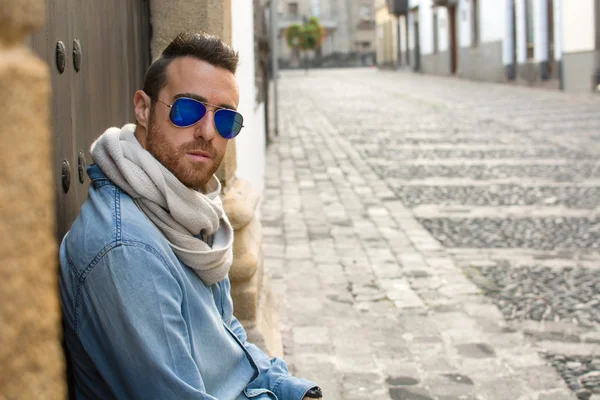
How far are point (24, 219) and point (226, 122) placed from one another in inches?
53.5

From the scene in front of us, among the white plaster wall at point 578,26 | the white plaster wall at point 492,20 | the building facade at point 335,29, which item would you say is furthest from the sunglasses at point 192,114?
the building facade at point 335,29

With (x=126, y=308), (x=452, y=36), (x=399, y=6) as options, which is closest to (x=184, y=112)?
(x=126, y=308)

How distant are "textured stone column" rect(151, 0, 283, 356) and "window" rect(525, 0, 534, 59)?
22.7 meters

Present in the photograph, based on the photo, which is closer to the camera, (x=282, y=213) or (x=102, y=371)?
(x=102, y=371)

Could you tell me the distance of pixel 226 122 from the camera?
2.04m

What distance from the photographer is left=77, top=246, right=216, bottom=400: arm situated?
1615 millimetres

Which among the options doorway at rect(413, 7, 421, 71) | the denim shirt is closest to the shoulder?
the denim shirt

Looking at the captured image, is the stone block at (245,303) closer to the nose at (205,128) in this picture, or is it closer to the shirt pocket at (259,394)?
the shirt pocket at (259,394)

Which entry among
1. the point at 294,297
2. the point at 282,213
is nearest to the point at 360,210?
the point at 282,213

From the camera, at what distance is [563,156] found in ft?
33.4

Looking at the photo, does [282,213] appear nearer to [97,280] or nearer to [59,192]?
[59,192]

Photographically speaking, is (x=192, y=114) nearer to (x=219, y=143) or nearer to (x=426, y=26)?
(x=219, y=143)

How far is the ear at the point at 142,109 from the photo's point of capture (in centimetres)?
204

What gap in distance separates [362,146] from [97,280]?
35.8 feet
